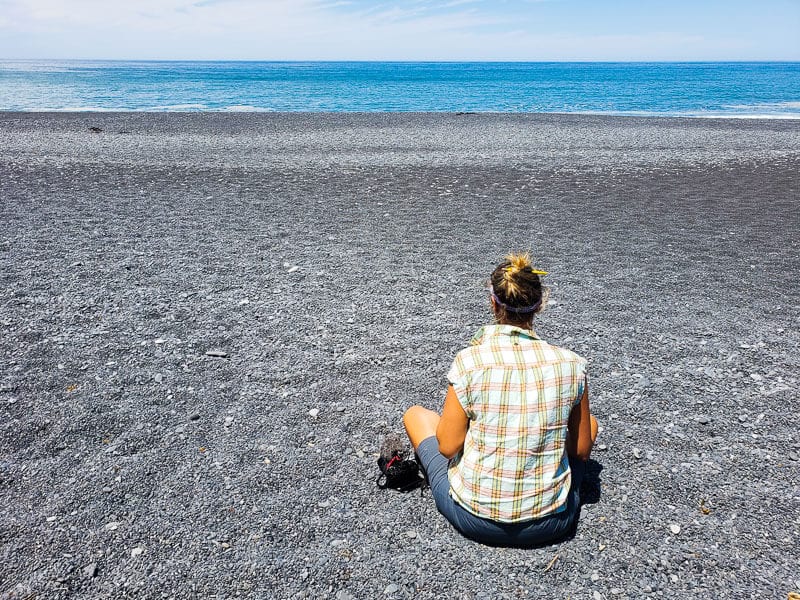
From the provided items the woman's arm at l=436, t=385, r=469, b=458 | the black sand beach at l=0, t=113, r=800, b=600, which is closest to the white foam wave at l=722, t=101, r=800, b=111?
the black sand beach at l=0, t=113, r=800, b=600

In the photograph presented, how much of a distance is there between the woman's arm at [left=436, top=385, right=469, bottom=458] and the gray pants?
0.97 ft

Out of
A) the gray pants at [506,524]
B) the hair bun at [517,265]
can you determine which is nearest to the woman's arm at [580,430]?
the gray pants at [506,524]

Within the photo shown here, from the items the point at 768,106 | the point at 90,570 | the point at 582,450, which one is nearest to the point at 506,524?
the point at 582,450

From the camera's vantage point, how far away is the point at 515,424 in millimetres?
2996

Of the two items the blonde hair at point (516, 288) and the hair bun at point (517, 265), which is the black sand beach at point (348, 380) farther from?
the hair bun at point (517, 265)

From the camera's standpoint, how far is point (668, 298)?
22.9ft

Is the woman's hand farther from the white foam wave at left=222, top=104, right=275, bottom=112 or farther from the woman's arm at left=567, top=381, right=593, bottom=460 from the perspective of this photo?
the white foam wave at left=222, top=104, right=275, bottom=112

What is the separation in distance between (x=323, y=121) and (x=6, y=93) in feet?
108

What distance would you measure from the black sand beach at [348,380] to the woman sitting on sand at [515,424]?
264mm

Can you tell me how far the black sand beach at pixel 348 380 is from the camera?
330cm

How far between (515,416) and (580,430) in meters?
0.50

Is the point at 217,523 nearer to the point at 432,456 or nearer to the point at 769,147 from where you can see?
the point at 432,456

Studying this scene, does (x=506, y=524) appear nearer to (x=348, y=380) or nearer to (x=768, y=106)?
(x=348, y=380)

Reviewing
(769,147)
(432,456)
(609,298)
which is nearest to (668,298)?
(609,298)
